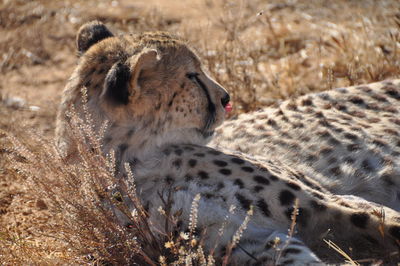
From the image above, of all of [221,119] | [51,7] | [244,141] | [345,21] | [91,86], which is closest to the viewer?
[91,86]

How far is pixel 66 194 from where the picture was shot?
6.95 feet

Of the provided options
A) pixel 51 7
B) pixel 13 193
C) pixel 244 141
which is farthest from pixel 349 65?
pixel 51 7

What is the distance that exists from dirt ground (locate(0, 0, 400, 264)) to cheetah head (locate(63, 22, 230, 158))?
462 millimetres

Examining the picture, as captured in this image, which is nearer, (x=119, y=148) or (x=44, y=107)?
(x=119, y=148)

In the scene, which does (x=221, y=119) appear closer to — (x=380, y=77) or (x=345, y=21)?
(x=380, y=77)

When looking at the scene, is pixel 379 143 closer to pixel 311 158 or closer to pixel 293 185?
pixel 311 158

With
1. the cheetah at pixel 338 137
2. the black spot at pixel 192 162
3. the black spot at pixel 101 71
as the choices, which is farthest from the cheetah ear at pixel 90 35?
the black spot at pixel 192 162

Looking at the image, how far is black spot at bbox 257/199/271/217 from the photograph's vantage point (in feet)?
7.04

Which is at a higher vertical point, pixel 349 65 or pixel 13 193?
pixel 349 65

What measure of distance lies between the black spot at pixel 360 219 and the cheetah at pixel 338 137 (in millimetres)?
336

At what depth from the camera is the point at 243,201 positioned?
85.0 inches

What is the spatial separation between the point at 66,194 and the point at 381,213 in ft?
3.27

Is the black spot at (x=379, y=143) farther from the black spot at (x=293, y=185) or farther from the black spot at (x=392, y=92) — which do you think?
the black spot at (x=293, y=185)

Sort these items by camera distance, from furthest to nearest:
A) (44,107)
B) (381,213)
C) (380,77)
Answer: (44,107), (380,77), (381,213)
